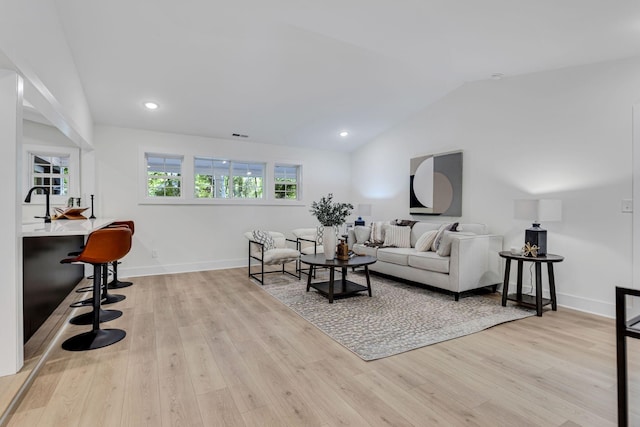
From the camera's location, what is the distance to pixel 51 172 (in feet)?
15.7

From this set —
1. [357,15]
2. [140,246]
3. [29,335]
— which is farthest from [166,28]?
[140,246]

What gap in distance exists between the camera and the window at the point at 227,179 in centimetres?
565

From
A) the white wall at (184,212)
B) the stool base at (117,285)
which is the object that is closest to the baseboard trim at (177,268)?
the white wall at (184,212)

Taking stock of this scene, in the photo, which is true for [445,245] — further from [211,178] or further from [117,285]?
[117,285]

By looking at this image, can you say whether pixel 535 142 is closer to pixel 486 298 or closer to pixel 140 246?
pixel 486 298

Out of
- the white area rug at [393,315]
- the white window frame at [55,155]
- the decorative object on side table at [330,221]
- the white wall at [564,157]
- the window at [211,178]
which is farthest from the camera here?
the window at [211,178]

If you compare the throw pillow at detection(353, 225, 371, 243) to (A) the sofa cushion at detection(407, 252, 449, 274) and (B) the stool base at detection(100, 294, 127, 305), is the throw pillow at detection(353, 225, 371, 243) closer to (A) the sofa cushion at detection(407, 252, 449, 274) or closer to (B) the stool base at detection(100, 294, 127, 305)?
(A) the sofa cushion at detection(407, 252, 449, 274)

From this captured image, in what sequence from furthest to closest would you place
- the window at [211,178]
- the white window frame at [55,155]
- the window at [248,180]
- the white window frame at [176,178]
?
the window at [248,180] < the window at [211,178] < the white window frame at [176,178] < the white window frame at [55,155]

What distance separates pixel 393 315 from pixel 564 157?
8.71ft

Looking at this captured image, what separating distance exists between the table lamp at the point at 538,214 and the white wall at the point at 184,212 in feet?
12.9

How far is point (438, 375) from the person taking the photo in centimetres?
215

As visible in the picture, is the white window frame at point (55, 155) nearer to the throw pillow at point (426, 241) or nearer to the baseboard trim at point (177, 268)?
the baseboard trim at point (177, 268)

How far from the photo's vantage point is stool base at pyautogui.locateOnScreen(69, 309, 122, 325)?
305 cm

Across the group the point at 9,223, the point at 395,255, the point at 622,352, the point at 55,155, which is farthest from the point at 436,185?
the point at 55,155
